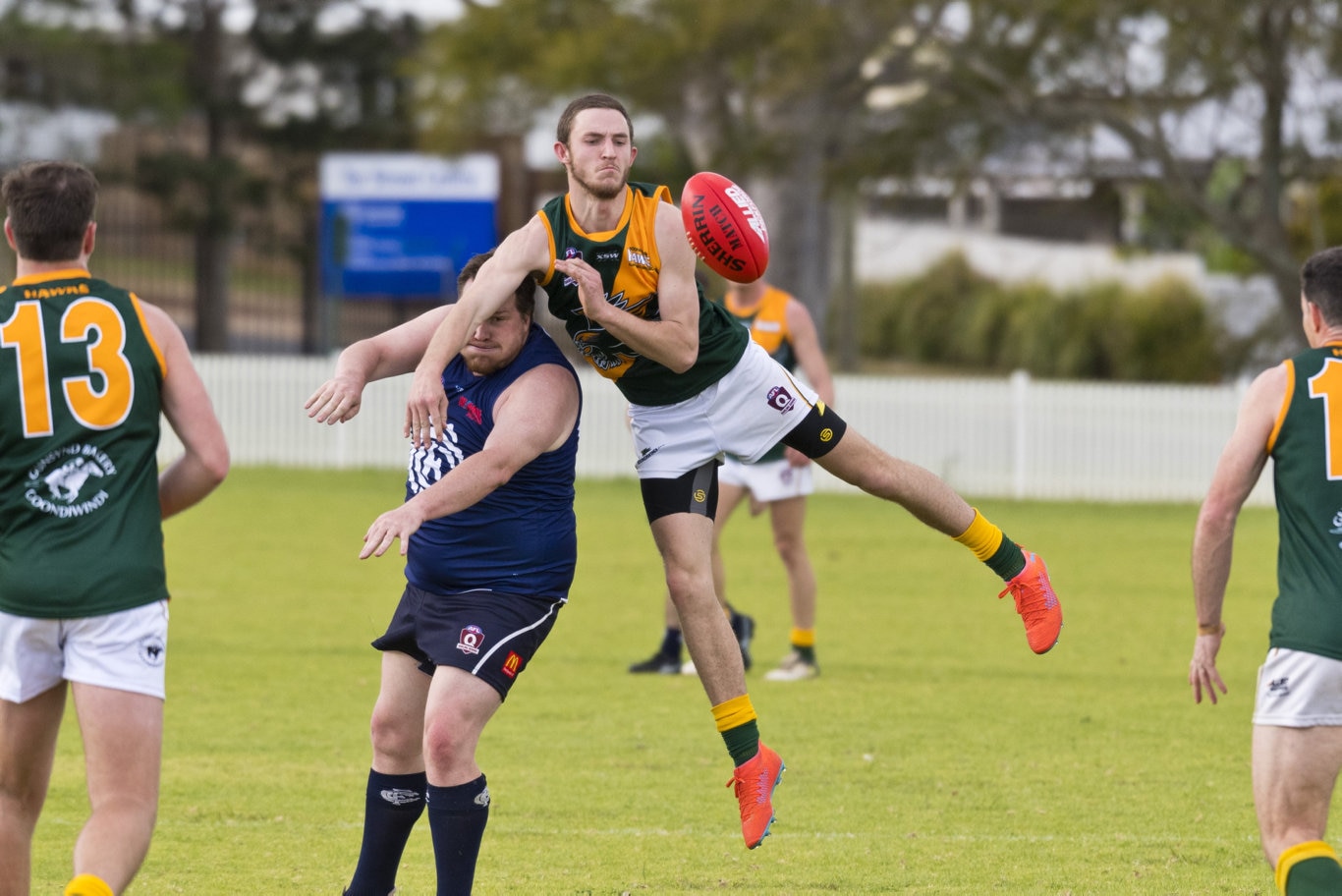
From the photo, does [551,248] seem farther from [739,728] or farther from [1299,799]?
[1299,799]

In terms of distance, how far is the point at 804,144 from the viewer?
26812 mm

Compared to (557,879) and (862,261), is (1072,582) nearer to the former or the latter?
(557,879)

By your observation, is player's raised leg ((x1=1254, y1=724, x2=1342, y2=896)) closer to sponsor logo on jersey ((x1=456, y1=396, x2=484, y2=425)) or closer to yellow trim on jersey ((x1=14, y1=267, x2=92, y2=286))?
sponsor logo on jersey ((x1=456, y1=396, x2=484, y2=425))

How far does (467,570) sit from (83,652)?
4.51ft

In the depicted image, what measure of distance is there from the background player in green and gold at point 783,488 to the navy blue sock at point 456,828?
4743mm

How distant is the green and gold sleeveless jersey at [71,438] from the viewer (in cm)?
432

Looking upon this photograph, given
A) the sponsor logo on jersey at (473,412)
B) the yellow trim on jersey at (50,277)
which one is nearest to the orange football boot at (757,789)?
the sponsor logo on jersey at (473,412)

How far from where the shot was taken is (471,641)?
207 inches

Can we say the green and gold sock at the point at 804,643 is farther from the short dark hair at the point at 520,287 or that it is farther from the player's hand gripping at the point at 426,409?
the player's hand gripping at the point at 426,409

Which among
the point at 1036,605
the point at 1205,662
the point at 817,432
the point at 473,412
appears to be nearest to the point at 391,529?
the point at 473,412

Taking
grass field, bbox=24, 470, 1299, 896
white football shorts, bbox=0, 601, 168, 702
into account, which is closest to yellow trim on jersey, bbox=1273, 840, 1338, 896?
grass field, bbox=24, 470, 1299, 896

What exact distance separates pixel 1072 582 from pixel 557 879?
9.44 meters

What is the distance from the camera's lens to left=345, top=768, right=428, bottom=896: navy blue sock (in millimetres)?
5523

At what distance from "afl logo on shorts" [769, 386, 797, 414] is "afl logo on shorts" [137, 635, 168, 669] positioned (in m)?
2.61
